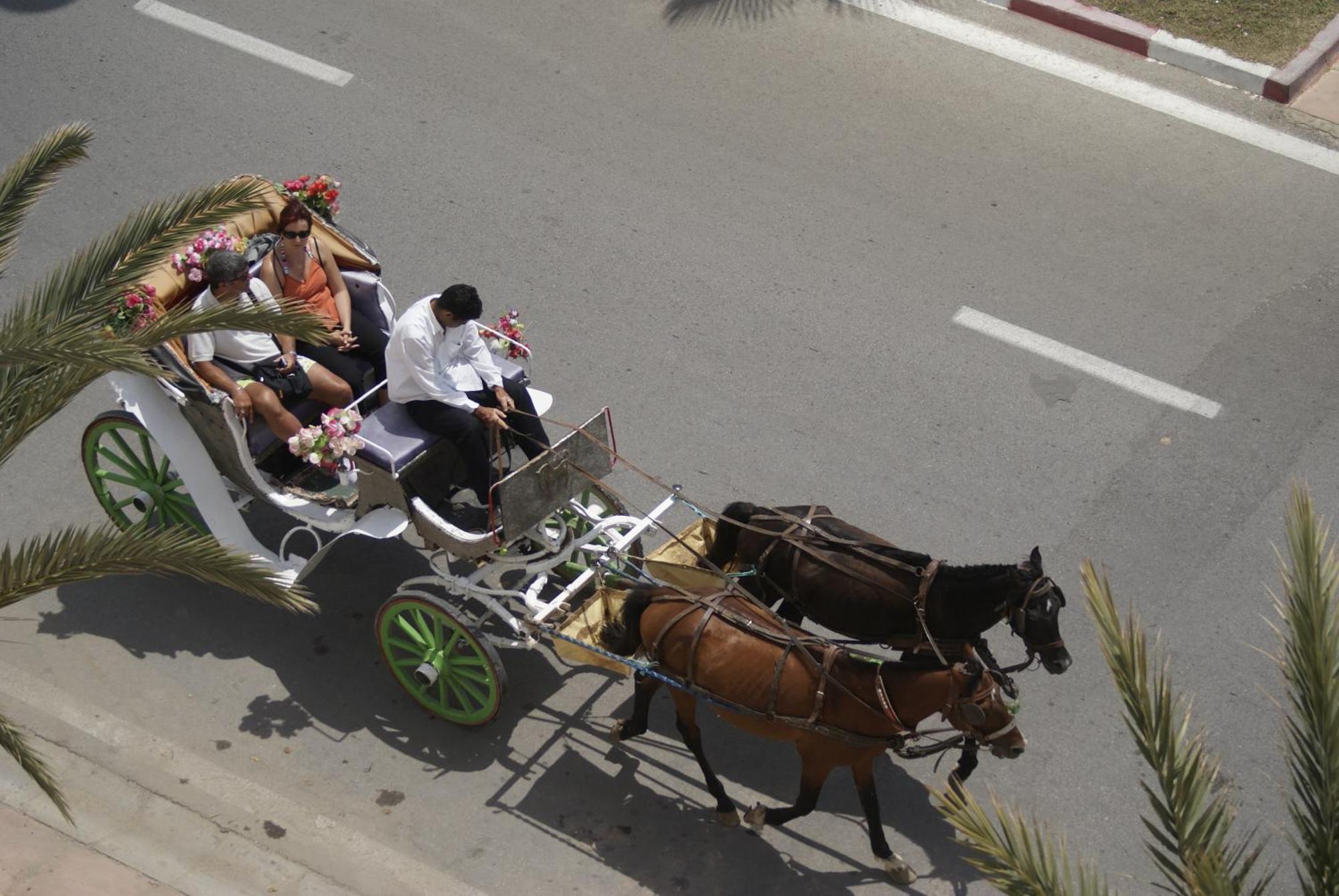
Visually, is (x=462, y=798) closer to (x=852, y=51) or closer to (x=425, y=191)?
(x=425, y=191)

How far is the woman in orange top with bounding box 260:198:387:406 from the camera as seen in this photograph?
7.05 meters

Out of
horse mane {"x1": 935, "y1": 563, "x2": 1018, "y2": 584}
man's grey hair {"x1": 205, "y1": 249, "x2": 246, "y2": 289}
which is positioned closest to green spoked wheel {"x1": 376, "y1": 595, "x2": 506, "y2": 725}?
man's grey hair {"x1": 205, "y1": 249, "x2": 246, "y2": 289}

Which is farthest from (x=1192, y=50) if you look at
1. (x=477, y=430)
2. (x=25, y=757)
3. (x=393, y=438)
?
(x=25, y=757)

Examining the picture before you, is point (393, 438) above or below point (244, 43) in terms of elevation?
above

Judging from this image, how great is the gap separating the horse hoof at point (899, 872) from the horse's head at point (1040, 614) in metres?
1.16

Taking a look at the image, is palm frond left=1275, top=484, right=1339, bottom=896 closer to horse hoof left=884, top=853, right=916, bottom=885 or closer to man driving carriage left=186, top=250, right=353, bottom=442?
horse hoof left=884, top=853, right=916, bottom=885

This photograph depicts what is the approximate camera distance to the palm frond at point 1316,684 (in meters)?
4.21

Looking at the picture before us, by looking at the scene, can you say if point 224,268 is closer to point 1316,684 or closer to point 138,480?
point 138,480

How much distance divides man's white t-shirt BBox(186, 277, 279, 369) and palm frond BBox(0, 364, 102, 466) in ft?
A: 4.33

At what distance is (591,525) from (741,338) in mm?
2307

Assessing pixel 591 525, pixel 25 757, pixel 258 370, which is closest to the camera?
pixel 25 757

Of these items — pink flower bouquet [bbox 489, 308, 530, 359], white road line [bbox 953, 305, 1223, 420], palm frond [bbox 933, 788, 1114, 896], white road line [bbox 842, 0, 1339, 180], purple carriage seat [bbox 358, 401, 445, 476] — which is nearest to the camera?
palm frond [bbox 933, 788, 1114, 896]

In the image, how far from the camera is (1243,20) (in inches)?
459

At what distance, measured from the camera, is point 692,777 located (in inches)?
268
